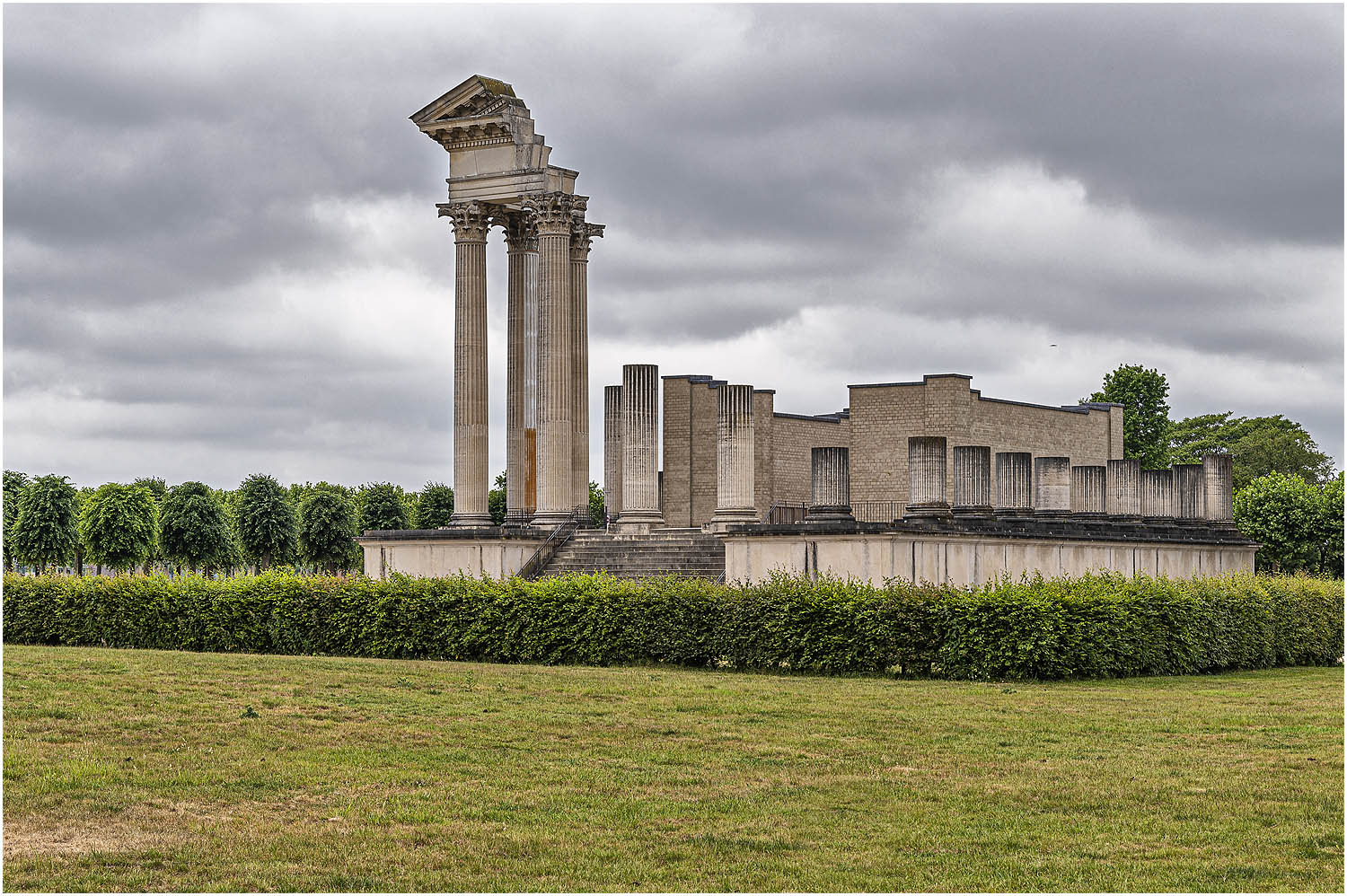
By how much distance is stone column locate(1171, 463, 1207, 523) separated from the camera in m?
52.4

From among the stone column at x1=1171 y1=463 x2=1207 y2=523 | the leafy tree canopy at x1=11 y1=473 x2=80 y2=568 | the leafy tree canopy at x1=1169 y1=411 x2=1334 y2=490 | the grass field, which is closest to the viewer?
the grass field

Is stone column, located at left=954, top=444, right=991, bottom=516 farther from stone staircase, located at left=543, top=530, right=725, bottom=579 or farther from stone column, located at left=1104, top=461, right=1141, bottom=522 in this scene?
stone column, located at left=1104, top=461, right=1141, bottom=522

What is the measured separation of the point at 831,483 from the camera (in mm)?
44688

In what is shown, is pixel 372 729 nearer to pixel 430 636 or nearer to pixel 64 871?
pixel 64 871

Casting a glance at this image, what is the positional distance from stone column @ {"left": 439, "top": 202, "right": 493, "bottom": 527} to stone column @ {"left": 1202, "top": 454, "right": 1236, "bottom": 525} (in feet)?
81.0

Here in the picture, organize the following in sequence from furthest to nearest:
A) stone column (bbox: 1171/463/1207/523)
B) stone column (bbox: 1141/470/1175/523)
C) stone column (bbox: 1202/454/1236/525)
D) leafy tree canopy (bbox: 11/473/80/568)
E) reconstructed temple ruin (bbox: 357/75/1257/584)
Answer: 1. leafy tree canopy (bbox: 11/473/80/568)
2. stone column (bbox: 1202/454/1236/525)
3. stone column (bbox: 1171/463/1207/523)
4. stone column (bbox: 1141/470/1175/523)
5. reconstructed temple ruin (bbox: 357/75/1257/584)

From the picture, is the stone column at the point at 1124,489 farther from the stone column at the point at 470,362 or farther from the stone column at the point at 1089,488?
the stone column at the point at 470,362

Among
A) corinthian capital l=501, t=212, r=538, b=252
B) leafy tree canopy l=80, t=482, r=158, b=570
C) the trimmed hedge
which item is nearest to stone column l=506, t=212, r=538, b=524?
corinthian capital l=501, t=212, r=538, b=252

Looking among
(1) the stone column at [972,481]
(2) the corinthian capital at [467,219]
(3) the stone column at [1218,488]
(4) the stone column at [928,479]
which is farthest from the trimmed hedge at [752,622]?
(2) the corinthian capital at [467,219]

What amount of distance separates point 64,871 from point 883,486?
52398 mm

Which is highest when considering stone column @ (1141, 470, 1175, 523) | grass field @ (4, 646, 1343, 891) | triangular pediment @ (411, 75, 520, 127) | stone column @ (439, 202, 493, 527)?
triangular pediment @ (411, 75, 520, 127)

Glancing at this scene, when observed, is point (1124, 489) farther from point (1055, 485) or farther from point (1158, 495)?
point (1055, 485)

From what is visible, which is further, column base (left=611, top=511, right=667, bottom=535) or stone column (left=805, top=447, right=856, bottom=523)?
column base (left=611, top=511, right=667, bottom=535)

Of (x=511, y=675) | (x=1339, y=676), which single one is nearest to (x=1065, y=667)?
(x=1339, y=676)
